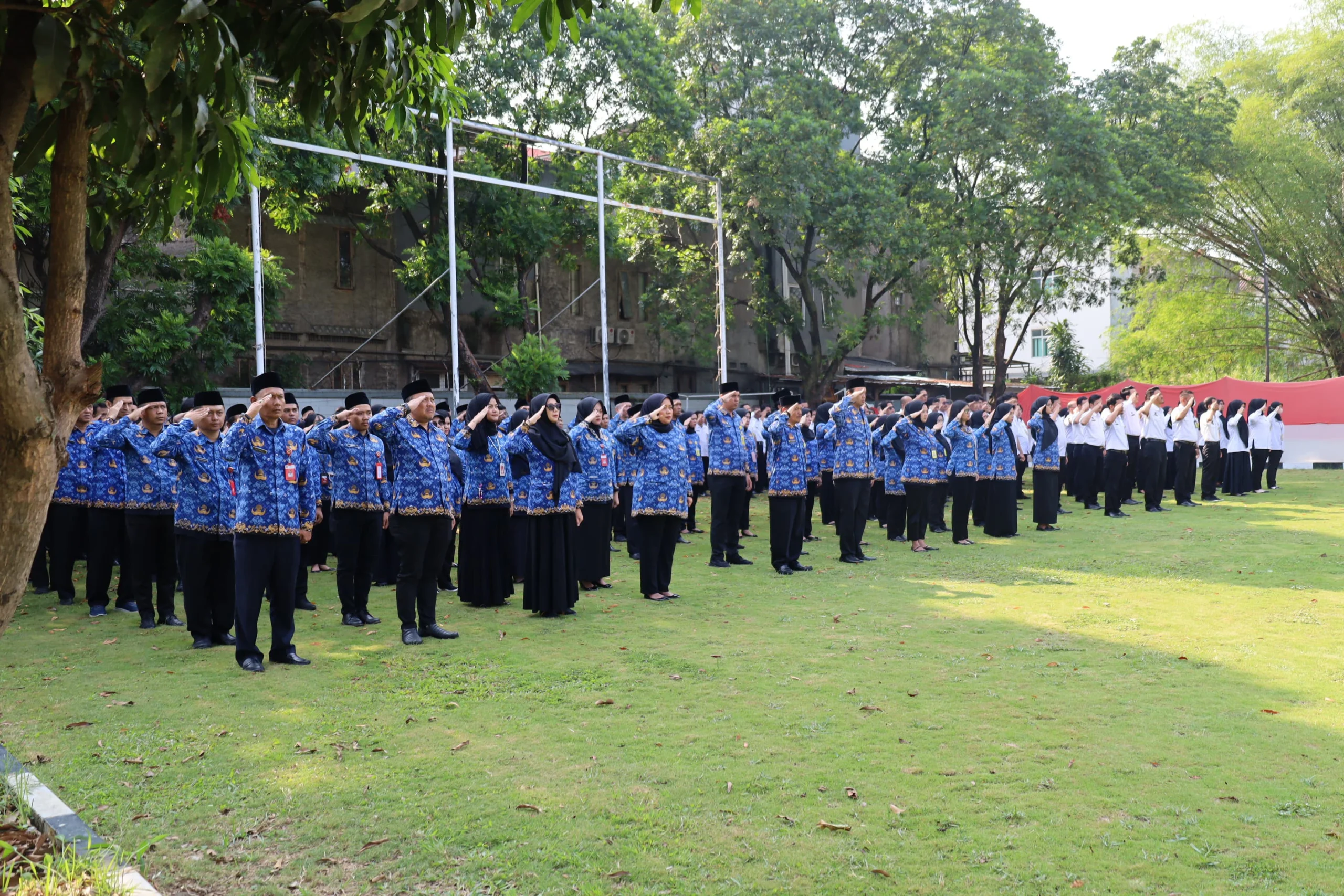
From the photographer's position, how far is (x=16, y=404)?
9.05 feet

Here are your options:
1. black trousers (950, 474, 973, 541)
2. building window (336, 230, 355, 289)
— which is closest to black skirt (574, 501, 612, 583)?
black trousers (950, 474, 973, 541)

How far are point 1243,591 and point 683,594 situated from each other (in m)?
4.97

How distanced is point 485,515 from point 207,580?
2.40 m

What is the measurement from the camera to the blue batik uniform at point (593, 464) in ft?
33.0

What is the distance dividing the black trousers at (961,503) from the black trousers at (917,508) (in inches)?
31.2

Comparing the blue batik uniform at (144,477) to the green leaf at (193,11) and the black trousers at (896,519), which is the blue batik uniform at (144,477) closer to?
the green leaf at (193,11)

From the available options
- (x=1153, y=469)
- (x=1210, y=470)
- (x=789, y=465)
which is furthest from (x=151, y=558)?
(x=1210, y=470)

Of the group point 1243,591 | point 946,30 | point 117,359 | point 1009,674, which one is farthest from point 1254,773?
point 946,30

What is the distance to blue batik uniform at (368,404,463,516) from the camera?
7.82m

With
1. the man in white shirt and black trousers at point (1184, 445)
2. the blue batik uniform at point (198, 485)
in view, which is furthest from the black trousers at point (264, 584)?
the man in white shirt and black trousers at point (1184, 445)

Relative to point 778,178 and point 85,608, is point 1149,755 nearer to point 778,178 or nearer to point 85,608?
point 85,608

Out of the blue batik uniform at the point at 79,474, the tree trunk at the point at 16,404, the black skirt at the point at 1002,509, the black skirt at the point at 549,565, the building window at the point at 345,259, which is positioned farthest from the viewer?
the building window at the point at 345,259

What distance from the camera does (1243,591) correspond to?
9562 mm

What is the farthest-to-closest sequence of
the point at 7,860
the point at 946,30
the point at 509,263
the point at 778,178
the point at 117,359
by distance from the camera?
the point at 946,30 → the point at 509,263 → the point at 778,178 → the point at 117,359 → the point at 7,860
